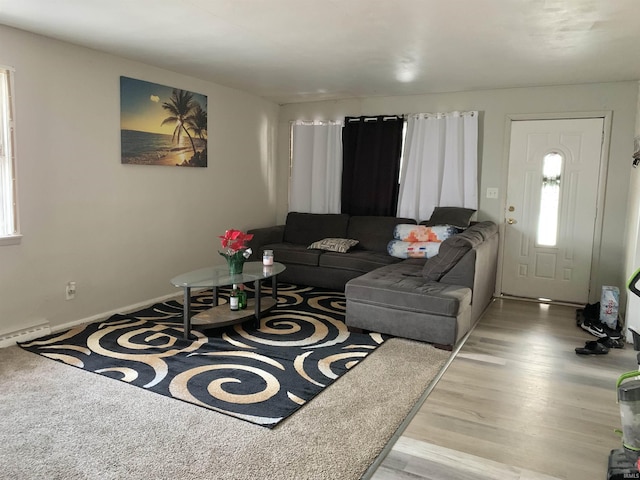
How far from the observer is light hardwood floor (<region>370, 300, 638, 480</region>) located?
7.18 feet

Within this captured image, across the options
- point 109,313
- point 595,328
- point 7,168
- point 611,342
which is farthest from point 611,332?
point 7,168

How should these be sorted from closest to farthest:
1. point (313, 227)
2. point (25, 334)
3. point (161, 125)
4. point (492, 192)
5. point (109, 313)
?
point (25, 334), point (109, 313), point (161, 125), point (492, 192), point (313, 227)

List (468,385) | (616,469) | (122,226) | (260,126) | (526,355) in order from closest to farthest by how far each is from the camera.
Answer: (616,469)
(468,385)
(526,355)
(122,226)
(260,126)

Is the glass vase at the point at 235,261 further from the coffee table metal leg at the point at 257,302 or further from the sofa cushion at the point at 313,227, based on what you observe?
the sofa cushion at the point at 313,227

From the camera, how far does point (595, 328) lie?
411 centimetres

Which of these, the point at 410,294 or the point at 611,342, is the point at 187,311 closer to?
the point at 410,294

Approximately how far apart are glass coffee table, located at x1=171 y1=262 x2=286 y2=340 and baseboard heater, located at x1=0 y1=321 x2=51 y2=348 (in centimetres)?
104

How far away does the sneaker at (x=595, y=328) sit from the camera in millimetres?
4028

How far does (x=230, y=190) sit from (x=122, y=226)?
161 centimetres

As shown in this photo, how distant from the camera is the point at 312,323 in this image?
13.8ft

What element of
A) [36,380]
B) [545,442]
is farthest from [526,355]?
[36,380]

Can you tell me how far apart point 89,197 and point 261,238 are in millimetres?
2225

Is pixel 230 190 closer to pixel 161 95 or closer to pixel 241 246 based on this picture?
pixel 161 95

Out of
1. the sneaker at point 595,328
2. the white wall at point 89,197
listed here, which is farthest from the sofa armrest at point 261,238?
the sneaker at point 595,328
